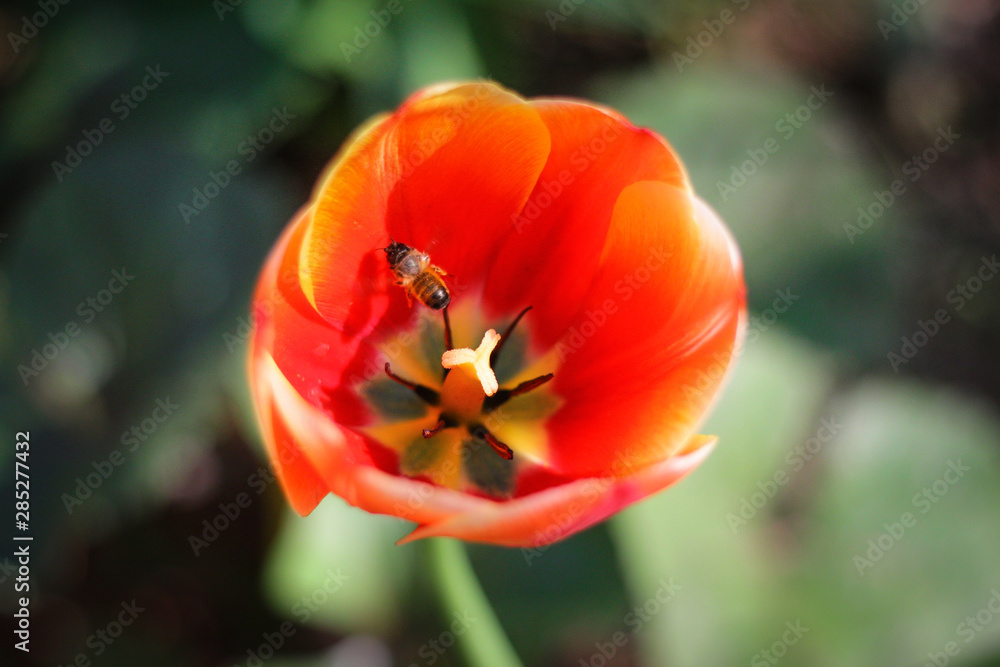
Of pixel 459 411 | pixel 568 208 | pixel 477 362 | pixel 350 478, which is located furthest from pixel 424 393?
pixel 350 478

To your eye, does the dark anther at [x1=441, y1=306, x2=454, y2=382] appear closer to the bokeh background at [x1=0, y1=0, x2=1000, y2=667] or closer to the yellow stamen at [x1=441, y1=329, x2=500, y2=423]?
the yellow stamen at [x1=441, y1=329, x2=500, y2=423]

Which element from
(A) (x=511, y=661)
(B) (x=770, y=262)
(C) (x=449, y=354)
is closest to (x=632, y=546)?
(A) (x=511, y=661)

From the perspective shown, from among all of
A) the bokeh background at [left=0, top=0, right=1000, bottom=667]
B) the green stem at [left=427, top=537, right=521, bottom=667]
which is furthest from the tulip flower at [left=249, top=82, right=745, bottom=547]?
the bokeh background at [left=0, top=0, right=1000, bottom=667]

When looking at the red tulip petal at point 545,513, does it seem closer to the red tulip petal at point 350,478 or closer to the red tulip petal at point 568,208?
the red tulip petal at point 350,478

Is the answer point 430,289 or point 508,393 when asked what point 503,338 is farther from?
point 430,289

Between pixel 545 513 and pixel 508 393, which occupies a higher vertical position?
pixel 545 513

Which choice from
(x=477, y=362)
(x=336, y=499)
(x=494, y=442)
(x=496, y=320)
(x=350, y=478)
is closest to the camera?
(x=350, y=478)

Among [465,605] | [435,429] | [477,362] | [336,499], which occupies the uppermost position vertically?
[477,362]
